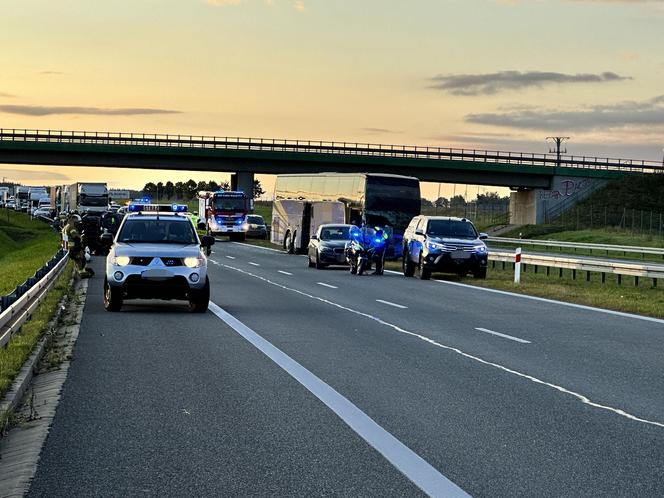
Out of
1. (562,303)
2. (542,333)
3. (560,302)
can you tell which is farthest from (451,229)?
(542,333)

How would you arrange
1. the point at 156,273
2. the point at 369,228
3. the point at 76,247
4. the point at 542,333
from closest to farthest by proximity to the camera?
the point at 542,333 < the point at 156,273 < the point at 76,247 < the point at 369,228

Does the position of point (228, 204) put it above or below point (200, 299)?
above

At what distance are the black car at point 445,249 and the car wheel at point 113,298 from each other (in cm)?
1411

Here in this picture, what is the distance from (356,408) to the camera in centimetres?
955

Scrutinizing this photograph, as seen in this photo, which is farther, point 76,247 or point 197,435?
point 76,247

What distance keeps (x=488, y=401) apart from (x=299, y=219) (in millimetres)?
42285

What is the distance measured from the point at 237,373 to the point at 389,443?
3.95m

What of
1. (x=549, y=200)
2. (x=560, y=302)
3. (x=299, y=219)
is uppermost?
(x=549, y=200)

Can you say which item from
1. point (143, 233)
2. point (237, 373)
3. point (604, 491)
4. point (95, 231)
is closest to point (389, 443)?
point (604, 491)

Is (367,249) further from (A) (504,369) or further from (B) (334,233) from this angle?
(A) (504,369)

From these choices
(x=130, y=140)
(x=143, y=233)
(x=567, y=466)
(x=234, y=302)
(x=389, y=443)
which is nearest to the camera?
(x=567, y=466)

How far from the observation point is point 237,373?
11727 mm

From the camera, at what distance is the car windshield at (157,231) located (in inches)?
794

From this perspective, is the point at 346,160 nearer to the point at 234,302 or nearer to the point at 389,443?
the point at 234,302
